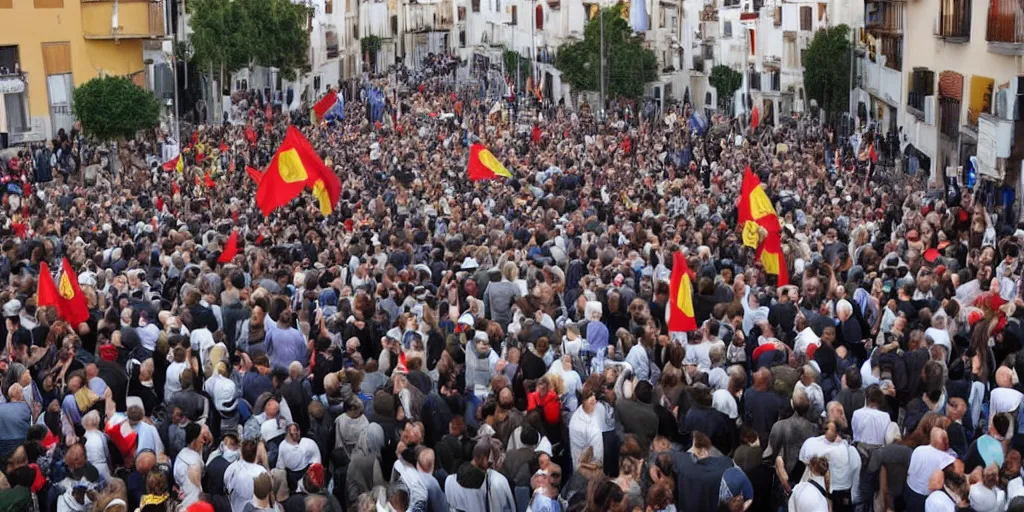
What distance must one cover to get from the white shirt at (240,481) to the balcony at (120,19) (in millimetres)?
33634

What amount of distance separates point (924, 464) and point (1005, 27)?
832 inches

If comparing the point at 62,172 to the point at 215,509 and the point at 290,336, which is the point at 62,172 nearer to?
the point at 290,336

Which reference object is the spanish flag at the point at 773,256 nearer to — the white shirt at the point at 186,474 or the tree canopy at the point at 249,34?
the white shirt at the point at 186,474

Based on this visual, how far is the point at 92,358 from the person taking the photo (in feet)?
46.1

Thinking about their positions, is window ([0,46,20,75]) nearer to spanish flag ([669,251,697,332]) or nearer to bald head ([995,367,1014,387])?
spanish flag ([669,251,697,332])

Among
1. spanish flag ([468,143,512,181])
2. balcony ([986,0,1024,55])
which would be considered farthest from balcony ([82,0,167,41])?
balcony ([986,0,1024,55])

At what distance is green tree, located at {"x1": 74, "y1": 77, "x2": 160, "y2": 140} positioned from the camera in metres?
39.1

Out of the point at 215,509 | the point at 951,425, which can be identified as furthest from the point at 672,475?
the point at 215,509

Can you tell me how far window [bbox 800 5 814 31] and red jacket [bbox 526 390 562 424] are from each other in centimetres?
5079

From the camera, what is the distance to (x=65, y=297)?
1568cm

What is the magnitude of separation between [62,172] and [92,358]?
22672 mm

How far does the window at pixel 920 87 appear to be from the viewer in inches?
1499

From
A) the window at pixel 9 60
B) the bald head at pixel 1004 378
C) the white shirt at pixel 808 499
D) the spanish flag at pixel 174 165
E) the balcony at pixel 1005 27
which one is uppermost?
the balcony at pixel 1005 27

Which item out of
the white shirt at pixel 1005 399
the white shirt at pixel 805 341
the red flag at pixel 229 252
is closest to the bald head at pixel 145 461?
the white shirt at pixel 805 341
